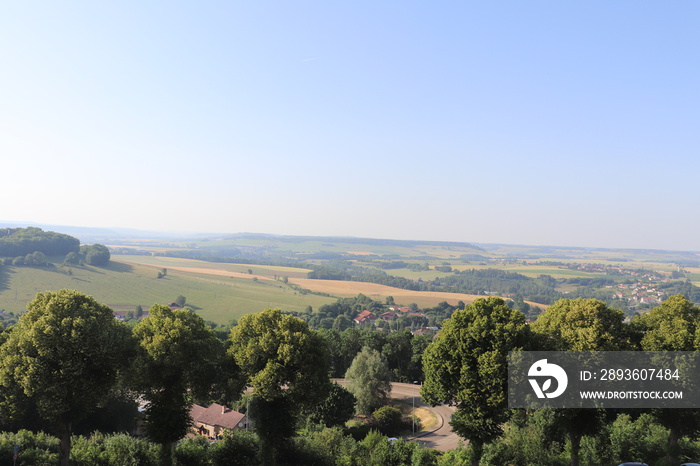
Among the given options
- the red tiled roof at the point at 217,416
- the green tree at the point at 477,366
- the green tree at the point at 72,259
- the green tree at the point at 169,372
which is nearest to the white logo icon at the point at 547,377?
the green tree at the point at 477,366

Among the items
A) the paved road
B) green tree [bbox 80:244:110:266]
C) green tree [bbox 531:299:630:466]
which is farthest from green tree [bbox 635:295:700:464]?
green tree [bbox 80:244:110:266]

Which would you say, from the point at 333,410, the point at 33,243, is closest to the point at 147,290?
the point at 33,243

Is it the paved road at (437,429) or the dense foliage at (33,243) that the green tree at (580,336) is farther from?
the dense foliage at (33,243)

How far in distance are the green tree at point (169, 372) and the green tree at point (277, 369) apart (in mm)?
1777

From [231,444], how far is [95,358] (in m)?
8.05

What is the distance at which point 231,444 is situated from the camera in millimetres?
22375

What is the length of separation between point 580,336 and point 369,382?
27.5 metres

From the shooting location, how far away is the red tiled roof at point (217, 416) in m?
40.9

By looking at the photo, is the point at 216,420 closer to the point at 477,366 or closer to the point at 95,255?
the point at 477,366

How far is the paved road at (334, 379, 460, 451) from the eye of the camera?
3762 cm

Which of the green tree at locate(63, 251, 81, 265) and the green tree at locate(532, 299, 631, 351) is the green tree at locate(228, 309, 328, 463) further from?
the green tree at locate(63, 251, 81, 265)

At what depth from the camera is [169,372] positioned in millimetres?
20328

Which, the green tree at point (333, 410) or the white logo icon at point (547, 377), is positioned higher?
the white logo icon at point (547, 377)

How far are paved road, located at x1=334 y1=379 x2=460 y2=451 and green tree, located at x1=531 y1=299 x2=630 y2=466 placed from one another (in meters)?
13.5
